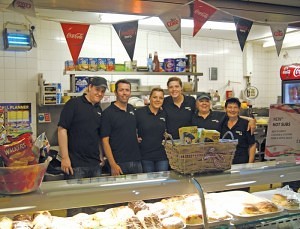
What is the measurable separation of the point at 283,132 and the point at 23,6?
227 centimetres

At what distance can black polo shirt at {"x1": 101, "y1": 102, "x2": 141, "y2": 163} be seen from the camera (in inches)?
149

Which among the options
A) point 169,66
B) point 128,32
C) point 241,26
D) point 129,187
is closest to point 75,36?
point 128,32

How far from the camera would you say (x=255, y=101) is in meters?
9.62

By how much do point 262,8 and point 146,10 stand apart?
1.33m

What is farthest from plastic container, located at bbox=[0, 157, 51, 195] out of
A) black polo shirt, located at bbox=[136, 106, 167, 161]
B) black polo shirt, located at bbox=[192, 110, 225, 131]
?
black polo shirt, located at bbox=[192, 110, 225, 131]

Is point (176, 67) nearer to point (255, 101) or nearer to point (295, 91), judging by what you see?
point (295, 91)

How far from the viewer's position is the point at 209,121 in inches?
156

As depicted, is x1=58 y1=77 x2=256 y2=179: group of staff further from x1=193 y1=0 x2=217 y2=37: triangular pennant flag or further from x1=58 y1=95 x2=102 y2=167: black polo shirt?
x1=193 y1=0 x2=217 y2=37: triangular pennant flag

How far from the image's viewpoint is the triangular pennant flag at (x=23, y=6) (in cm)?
283

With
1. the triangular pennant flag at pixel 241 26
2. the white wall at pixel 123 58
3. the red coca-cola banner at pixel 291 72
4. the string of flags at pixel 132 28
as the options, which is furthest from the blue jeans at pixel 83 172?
the red coca-cola banner at pixel 291 72

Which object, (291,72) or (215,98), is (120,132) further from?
(215,98)

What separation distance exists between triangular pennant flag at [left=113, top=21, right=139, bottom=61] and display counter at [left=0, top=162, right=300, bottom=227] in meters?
1.81

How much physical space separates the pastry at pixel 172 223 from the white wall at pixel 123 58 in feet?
14.0

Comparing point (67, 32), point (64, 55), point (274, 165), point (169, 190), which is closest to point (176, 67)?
point (64, 55)
